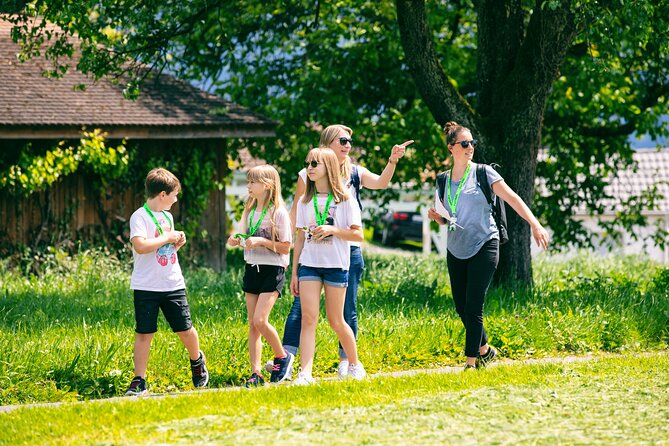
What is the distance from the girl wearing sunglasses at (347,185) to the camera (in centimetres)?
793

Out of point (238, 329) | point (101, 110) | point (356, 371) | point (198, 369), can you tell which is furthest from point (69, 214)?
point (356, 371)

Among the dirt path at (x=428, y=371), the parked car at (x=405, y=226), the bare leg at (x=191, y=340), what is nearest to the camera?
the dirt path at (x=428, y=371)

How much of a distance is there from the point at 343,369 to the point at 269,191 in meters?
1.54

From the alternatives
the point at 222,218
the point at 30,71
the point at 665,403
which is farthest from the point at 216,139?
the point at 665,403

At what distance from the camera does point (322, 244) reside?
7578 millimetres

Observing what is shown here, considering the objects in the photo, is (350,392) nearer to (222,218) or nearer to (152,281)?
(152,281)

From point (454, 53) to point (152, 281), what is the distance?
42.9 ft

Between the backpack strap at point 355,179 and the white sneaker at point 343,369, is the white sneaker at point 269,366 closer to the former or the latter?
the white sneaker at point 343,369

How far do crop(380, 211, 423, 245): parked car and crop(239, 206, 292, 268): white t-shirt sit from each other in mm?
31678

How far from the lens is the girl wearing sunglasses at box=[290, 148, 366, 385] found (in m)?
7.57

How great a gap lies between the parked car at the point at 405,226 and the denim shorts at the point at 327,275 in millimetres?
31902

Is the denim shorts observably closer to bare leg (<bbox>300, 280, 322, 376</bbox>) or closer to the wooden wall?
bare leg (<bbox>300, 280, 322, 376</bbox>)

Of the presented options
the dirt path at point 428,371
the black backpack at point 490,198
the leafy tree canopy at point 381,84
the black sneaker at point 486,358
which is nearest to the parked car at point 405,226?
the leafy tree canopy at point 381,84

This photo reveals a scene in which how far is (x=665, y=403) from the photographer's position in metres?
6.94
